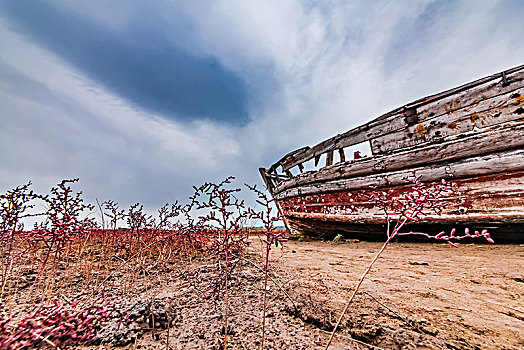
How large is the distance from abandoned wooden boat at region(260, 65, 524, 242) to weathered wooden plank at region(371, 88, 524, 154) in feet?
0.05

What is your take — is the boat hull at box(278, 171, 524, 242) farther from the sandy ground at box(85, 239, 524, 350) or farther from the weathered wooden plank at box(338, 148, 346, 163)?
the sandy ground at box(85, 239, 524, 350)

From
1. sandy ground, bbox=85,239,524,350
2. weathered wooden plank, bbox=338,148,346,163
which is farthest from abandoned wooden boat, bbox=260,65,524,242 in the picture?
sandy ground, bbox=85,239,524,350

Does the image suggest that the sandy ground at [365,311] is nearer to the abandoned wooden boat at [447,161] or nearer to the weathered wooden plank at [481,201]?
the weathered wooden plank at [481,201]

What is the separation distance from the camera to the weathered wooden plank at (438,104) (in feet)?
14.9

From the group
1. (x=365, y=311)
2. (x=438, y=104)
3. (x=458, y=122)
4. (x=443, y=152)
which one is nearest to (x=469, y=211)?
(x=443, y=152)

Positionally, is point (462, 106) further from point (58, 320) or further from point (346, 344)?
point (58, 320)

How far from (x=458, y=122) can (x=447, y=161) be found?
31.8 inches

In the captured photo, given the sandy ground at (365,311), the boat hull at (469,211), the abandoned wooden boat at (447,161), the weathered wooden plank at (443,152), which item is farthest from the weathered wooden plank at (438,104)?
the sandy ground at (365,311)

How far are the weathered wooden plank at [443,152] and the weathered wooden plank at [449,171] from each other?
109mm

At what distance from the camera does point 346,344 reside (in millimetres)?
1479

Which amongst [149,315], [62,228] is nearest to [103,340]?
[149,315]

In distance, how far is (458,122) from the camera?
4.95 m

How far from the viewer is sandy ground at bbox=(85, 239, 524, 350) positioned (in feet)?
4.89

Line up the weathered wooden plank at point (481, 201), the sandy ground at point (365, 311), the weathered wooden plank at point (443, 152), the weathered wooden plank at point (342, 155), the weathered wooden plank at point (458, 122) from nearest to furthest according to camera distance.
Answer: the sandy ground at point (365, 311), the weathered wooden plank at point (481, 201), the weathered wooden plank at point (443, 152), the weathered wooden plank at point (458, 122), the weathered wooden plank at point (342, 155)
